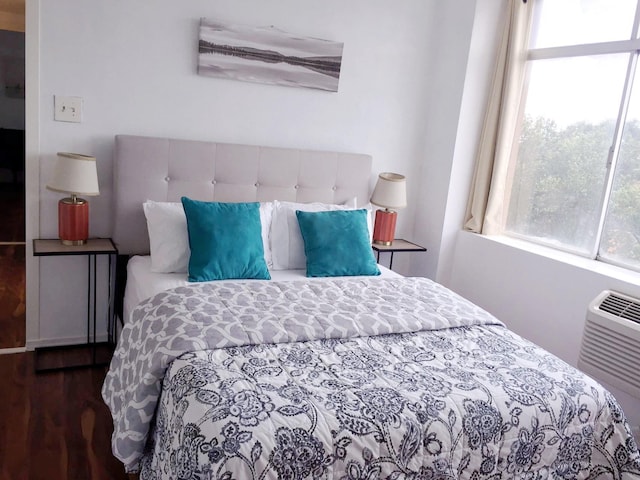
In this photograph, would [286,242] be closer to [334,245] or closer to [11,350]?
[334,245]

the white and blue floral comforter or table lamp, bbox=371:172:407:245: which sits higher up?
table lamp, bbox=371:172:407:245

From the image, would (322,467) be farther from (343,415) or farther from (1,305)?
(1,305)

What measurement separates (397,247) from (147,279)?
1.64 m

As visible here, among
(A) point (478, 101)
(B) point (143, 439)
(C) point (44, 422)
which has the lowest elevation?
(C) point (44, 422)

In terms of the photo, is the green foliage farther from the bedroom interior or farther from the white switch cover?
the white switch cover

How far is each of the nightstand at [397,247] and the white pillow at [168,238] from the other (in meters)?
1.27

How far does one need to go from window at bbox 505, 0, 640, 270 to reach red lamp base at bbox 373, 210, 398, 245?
0.80m

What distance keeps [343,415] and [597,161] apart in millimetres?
2304

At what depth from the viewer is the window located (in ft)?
9.20

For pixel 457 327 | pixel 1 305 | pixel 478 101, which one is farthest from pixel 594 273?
pixel 1 305

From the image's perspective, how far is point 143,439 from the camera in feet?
5.70

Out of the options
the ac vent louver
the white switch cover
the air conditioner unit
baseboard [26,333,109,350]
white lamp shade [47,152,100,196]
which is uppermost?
the white switch cover

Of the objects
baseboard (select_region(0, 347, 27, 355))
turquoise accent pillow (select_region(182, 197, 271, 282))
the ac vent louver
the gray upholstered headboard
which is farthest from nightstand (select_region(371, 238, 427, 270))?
baseboard (select_region(0, 347, 27, 355))

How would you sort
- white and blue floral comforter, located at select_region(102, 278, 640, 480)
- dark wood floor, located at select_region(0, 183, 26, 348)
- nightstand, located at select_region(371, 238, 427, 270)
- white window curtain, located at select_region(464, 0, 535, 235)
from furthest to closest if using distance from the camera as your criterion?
nightstand, located at select_region(371, 238, 427, 270) → white window curtain, located at select_region(464, 0, 535, 235) → dark wood floor, located at select_region(0, 183, 26, 348) → white and blue floral comforter, located at select_region(102, 278, 640, 480)
